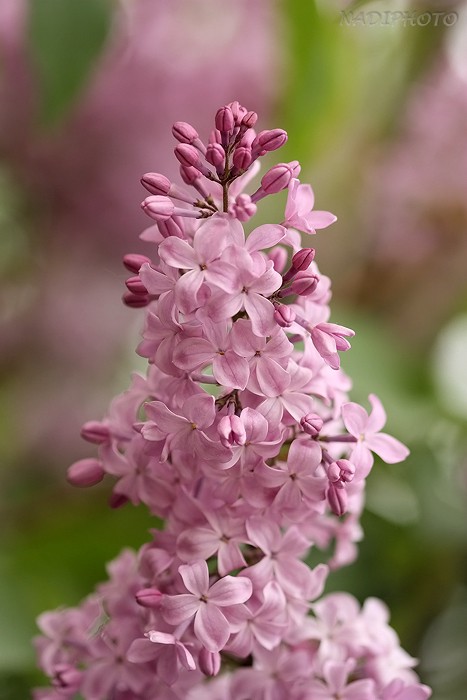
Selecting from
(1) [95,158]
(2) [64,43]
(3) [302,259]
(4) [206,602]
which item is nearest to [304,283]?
(3) [302,259]

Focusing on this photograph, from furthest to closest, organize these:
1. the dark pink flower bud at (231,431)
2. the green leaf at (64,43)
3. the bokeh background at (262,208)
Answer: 1. the bokeh background at (262,208)
2. the green leaf at (64,43)
3. the dark pink flower bud at (231,431)

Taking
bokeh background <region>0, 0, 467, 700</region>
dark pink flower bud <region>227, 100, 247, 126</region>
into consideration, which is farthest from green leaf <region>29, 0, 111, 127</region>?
dark pink flower bud <region>227, 100, 247, 126</region>

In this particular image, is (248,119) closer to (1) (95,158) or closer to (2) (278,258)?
(2) (278,258)

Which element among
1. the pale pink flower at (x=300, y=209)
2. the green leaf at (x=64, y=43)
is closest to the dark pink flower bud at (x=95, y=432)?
the pale pink flower at (x=300, y=209)

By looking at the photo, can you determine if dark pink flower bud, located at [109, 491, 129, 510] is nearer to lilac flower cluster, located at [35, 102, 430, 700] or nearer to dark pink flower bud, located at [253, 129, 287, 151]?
lilac flower cluster, located at [35, 102, 430, 700]

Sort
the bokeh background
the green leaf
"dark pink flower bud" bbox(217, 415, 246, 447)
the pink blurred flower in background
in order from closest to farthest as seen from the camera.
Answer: "dark pink flower bud" bbox(217, 415, 246, 447), the green leaf, the bokeh background, the pink blurred flower in background

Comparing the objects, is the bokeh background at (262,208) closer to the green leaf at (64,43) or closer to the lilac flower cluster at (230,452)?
the green leaf at (64,43)

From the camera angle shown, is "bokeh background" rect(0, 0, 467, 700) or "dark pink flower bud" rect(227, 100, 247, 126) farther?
"bokeh background" rect(0, 0, 467, 700)

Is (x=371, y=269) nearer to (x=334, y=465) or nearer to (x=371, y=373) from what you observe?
(x=371, y=373)
